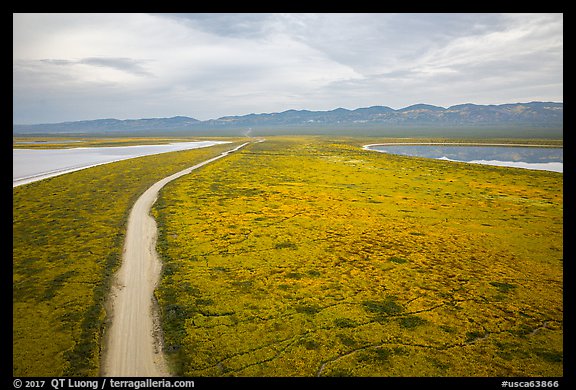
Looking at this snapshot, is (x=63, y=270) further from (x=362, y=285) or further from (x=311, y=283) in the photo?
(x=362, y=285)

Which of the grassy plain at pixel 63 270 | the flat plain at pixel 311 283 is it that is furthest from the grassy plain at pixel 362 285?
the grassy plain at pixel 63 270

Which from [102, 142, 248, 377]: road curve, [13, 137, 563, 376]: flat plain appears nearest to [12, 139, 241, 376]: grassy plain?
[13, 137, 563, 376]: flat plain

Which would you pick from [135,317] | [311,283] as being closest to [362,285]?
[311,283]

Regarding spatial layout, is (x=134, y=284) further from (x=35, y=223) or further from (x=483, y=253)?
(x=483, y=253)

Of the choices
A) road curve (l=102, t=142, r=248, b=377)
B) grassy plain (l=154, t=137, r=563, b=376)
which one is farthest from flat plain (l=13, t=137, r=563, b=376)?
road curve (l=102, t=142, r=248, b=377)

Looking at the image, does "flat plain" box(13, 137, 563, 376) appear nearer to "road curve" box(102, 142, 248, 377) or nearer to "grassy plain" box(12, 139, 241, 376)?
"grassy plain" box(12, 139, 241, 376)

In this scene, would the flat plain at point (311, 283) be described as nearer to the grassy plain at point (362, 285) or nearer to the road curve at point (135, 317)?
the grassy plain at point (362, 285)

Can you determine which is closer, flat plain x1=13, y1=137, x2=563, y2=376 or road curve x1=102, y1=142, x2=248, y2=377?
road curve x1=102, y1=142, x2=248, y2=377
